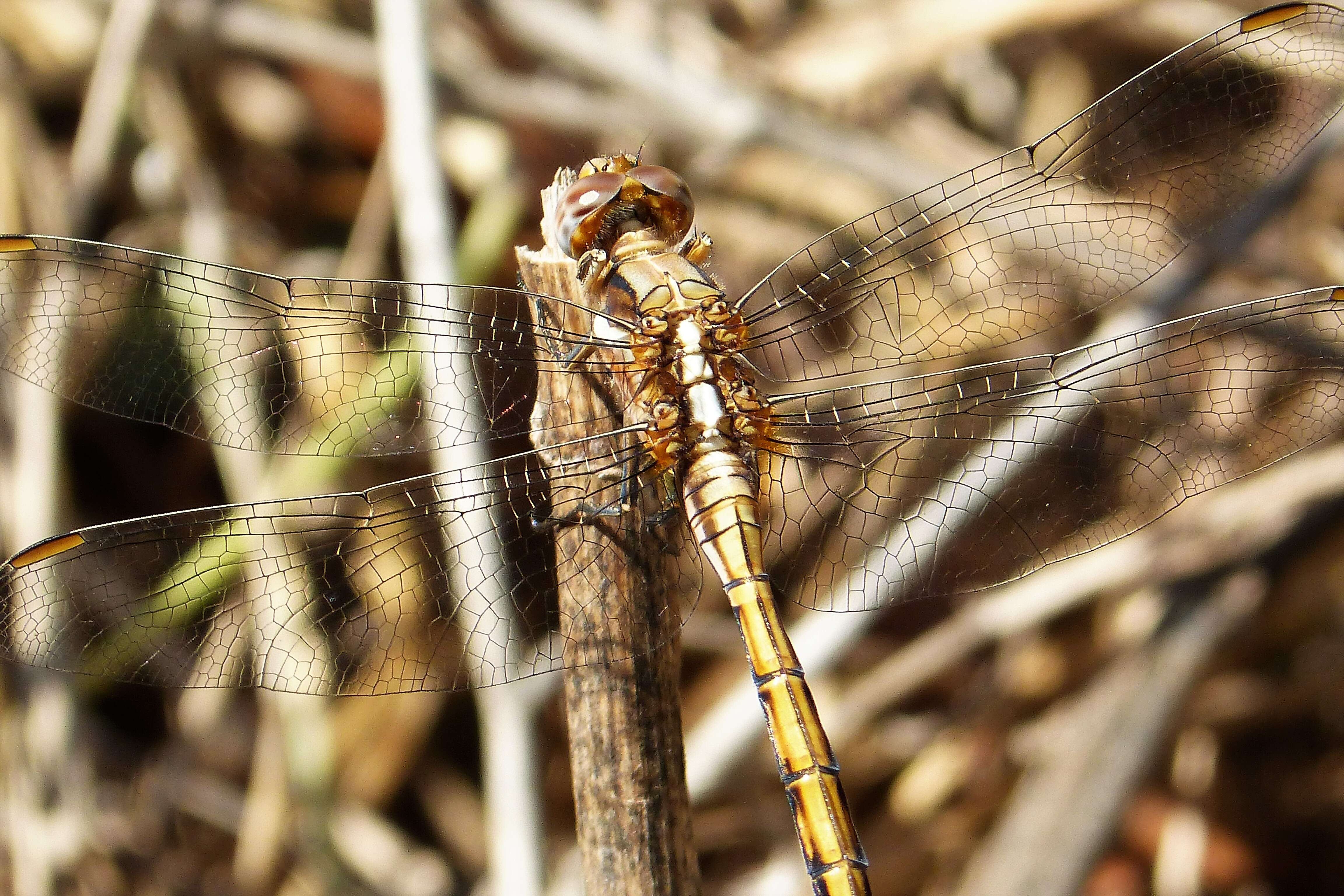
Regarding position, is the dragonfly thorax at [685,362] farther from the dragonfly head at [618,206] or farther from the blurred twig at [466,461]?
the blurred twig at [466,461]

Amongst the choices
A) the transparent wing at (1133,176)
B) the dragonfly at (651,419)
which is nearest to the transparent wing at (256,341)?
the dragonfly at (651,419)

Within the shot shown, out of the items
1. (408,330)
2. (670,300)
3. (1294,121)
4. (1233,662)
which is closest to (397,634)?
(408,330)

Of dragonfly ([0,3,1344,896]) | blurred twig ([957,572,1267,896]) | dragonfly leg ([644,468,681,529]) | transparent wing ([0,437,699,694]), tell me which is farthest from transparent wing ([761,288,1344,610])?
blurred twig ([957,572,1267,896])

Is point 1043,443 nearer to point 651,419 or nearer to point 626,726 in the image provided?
point 651,419

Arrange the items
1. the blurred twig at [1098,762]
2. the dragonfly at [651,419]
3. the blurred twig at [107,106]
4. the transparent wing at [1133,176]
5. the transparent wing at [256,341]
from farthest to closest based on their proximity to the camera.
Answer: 1. the blurred twig at [107,106]
2. the blurred twig at [1098,762]
3. the transparent wing at [1133,176]
4. the transparent wing at [256,341]
5. the dragonfly at [651,419]

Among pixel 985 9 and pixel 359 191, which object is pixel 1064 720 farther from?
pixel 359 191

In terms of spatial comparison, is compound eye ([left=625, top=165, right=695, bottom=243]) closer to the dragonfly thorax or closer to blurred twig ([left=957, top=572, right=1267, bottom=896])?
the dragonfly thorax

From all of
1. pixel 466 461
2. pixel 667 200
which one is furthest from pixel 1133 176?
pixel 466 461
